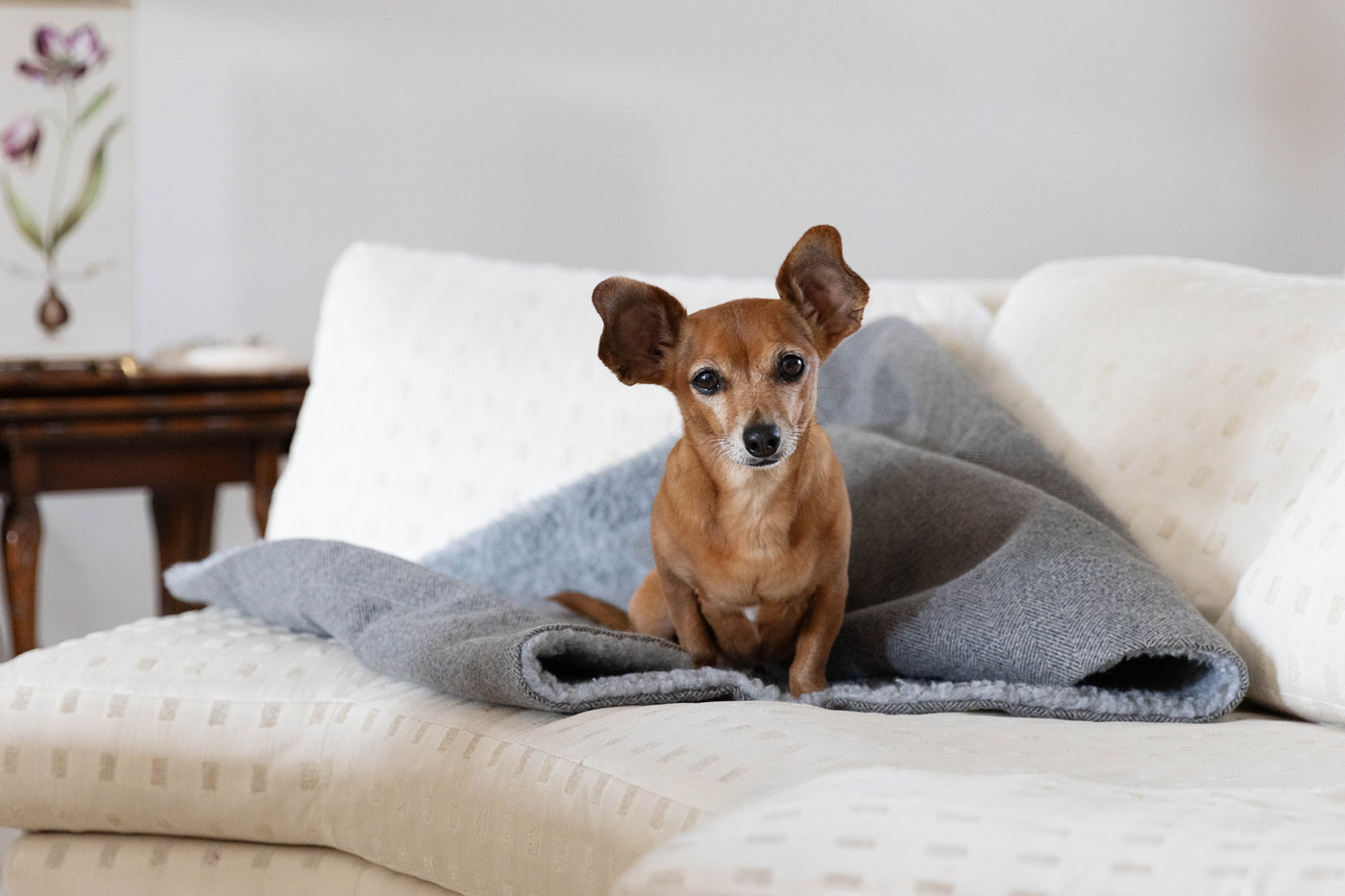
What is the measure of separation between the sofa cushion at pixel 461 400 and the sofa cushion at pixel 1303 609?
22.0 inches

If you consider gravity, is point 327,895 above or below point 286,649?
below

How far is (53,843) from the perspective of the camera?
1164 millimetres

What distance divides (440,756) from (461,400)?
69 cm

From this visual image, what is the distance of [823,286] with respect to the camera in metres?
1.12

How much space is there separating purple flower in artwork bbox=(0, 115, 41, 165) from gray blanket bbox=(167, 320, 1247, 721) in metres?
1.36

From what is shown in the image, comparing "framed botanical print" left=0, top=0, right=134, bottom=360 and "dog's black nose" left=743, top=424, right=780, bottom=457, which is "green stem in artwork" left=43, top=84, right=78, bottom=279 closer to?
"framed botanical print" left=0, top=0, right=134, bottom=360

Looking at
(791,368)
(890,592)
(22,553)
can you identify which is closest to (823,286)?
(791,368)

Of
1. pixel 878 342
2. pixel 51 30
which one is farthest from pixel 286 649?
pixel 51 30

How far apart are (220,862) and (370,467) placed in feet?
1.92

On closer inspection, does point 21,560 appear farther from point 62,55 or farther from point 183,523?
point 62,55

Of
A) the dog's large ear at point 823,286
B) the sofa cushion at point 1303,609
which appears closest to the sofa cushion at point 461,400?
the dog's large ear at point 823,286

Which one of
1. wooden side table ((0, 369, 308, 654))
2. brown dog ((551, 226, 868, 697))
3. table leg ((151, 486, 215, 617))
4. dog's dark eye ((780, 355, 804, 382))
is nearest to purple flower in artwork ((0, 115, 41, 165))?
wooden side table ((0, 369, 308, 654))

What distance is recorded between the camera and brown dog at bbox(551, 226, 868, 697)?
109 centimetres

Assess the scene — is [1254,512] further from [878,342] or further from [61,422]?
[61,422]
